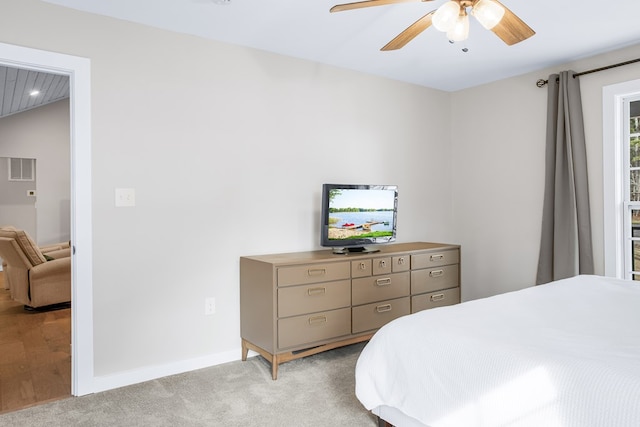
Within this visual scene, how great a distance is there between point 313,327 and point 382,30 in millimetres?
2127

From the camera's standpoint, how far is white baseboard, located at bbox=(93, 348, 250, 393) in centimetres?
277

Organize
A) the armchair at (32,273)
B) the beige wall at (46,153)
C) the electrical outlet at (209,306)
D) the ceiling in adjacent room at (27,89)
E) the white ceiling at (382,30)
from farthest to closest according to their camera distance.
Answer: the beige wall at (46,153), the ceiling in adjacent room at (27,89), the armchair at (32,273), the electrical outlet at (209,306), the white ceiling at (382,30)

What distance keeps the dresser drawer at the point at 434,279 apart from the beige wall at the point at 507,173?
0.65 metres

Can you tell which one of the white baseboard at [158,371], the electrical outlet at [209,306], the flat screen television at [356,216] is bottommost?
the white baseboard at [158,371]

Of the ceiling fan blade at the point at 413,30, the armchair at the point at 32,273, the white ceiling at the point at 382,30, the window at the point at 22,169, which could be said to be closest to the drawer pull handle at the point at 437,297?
the white ceiling at the point at 382,30

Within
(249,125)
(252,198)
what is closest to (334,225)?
(252,198)

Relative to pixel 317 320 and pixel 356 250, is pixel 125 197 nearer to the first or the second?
pixel 317 320

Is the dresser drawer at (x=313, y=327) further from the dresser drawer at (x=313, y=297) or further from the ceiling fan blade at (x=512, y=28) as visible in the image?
the ceiling fan blade at (x=512, y=28)

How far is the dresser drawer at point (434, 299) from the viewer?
3.69 meters

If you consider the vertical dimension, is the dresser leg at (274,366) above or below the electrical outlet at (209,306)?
below

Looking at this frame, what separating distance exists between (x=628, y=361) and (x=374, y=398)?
3.27ft

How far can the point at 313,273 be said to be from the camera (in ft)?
10.0

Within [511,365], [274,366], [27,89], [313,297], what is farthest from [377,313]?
[27,89]

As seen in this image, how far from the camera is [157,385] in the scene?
283 cm
